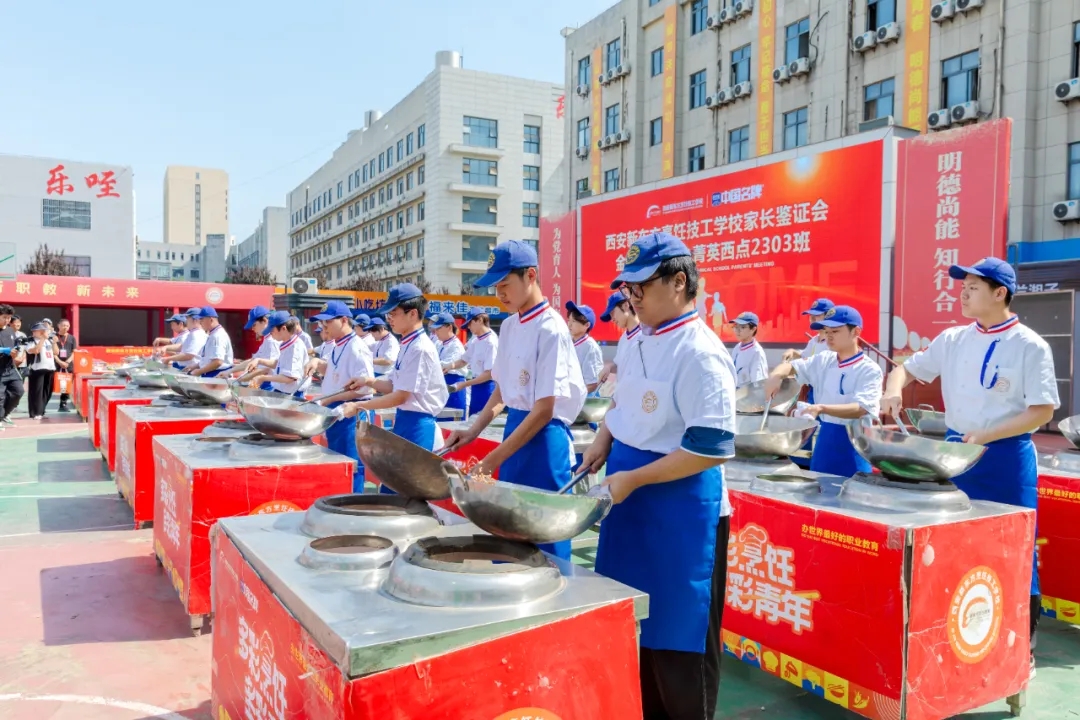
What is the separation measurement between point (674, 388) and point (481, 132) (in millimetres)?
35586

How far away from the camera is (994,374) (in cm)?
288

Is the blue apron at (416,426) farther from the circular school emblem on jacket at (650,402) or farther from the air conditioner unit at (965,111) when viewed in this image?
the air conditioner unit at (965,111)

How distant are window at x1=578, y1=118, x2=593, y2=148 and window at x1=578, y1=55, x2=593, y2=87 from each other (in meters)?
1.06

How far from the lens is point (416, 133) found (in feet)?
121

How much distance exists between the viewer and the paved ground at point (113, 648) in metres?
2.68

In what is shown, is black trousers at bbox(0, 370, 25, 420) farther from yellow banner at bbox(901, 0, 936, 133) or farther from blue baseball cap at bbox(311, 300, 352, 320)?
yellow banner at bbox(901, 0, 936, 133)

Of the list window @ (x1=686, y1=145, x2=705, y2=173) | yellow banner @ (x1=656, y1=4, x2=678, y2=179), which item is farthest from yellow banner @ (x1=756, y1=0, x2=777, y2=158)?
yellow banner @ (x1=656, y1=4, x2=678, y2=179)

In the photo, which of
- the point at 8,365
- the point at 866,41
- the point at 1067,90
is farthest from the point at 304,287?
the point at 1067,90

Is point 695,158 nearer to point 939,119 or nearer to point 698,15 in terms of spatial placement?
point 698,15

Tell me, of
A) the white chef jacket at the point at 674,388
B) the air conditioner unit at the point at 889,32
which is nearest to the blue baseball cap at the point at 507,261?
the white chef jacket at the point at 674,388

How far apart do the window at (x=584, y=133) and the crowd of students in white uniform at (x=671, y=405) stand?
18.8 m

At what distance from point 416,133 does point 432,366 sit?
115 ft

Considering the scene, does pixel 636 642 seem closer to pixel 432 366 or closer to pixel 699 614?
pixel 699 614

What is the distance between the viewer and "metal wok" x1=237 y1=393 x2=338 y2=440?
3.20 metres
